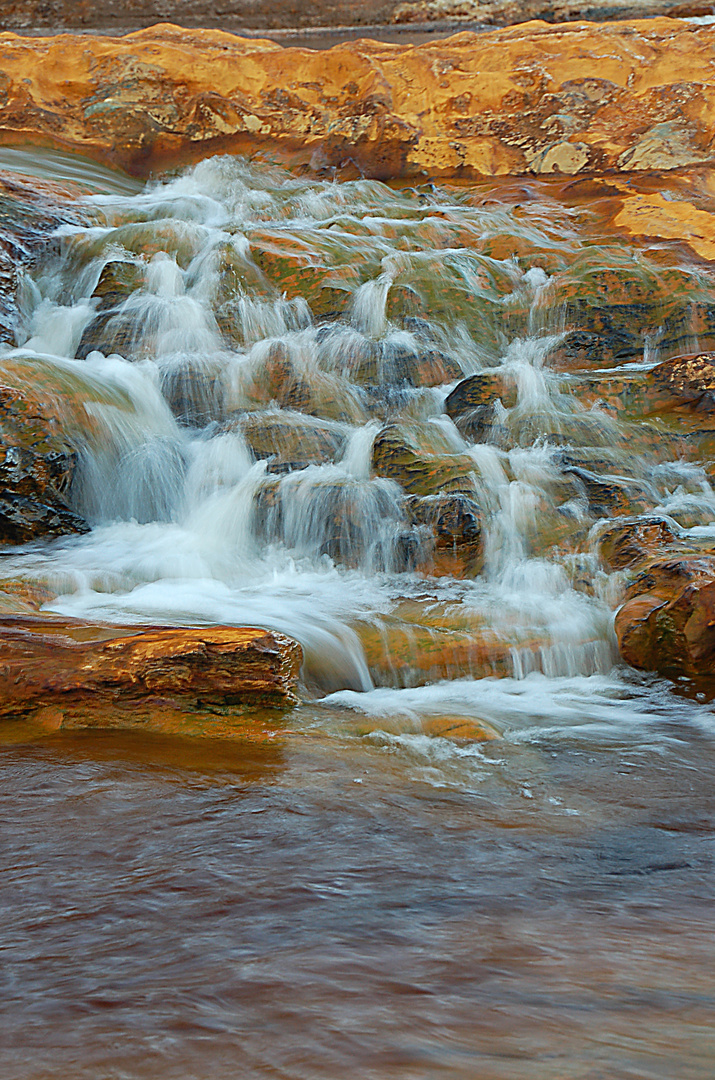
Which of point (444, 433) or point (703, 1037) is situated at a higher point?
point (444, 433)

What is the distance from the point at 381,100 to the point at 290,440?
825cm

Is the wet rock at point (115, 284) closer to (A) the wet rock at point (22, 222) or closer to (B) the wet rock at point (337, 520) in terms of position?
(A) the wet rock at point (22, 222)

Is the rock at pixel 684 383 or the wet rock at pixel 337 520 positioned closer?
the wet rock at pixel 337 520

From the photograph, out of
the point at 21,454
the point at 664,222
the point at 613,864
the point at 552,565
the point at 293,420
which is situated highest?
the point at 664,222

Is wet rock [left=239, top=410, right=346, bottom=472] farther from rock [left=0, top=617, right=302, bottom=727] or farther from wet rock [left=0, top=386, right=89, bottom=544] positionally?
rock [left=0, top=617, right=302, bottom=727]

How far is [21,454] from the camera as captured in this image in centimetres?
534

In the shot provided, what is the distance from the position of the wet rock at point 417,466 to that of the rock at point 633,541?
3.45ft

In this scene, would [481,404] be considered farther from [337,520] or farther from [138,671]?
[138,671]

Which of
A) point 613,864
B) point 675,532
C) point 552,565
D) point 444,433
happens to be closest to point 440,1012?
point 613,864

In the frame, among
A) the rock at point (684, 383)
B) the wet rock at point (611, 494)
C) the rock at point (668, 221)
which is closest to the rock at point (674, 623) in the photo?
the wet rock at point (611, 494)

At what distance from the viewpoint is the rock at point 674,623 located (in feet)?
12.4

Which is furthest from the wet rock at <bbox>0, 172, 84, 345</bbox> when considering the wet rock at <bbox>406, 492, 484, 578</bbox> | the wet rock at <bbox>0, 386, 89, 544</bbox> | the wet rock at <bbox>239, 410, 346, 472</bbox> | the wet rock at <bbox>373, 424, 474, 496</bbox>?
the wet rock at <bbox>406, 492, 484, 578</bbox>

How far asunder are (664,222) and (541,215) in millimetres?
1596

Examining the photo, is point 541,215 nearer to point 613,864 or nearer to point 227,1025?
point 613,864
